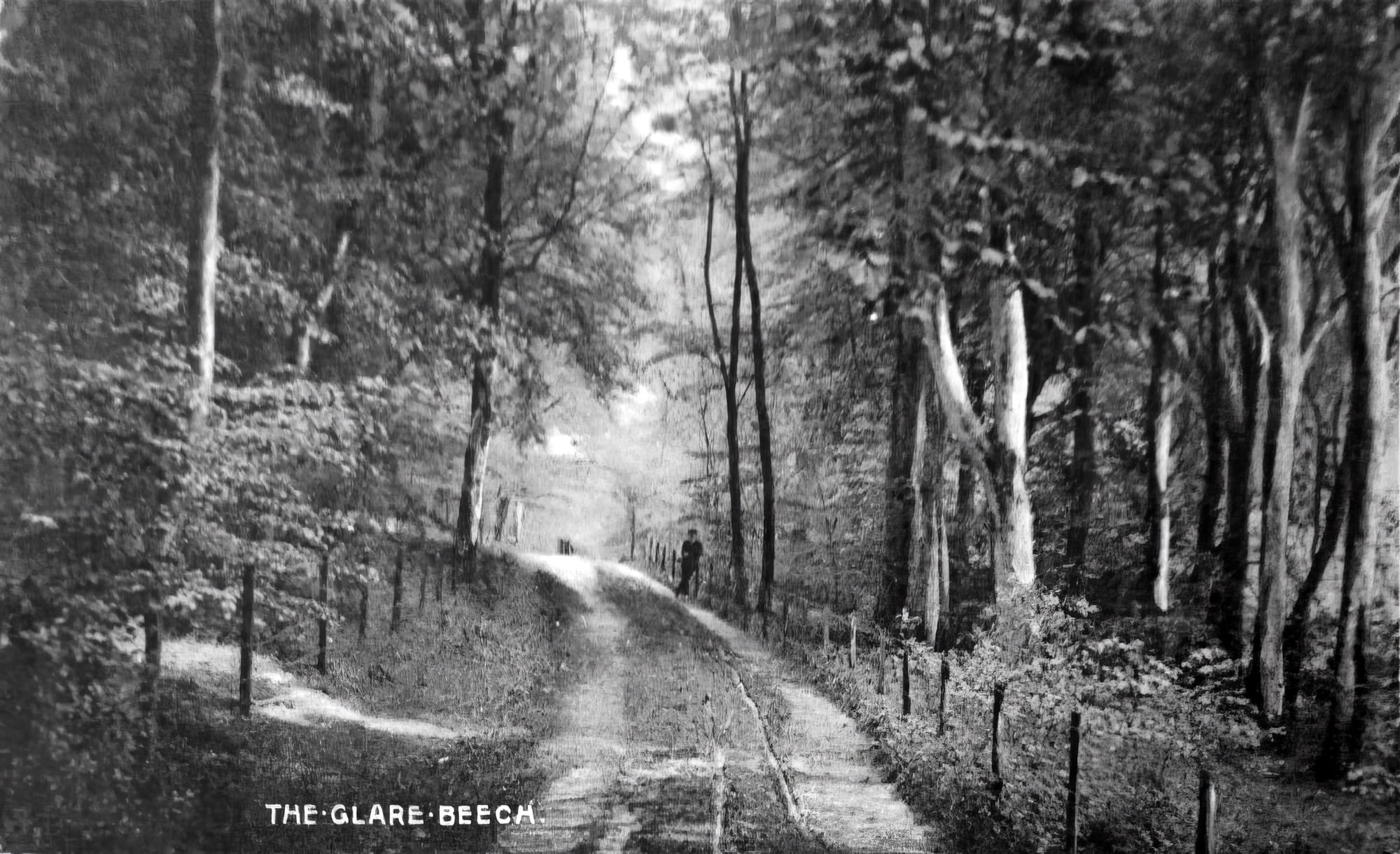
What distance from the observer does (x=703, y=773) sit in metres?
4.43

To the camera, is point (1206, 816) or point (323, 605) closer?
point (1206, 816)

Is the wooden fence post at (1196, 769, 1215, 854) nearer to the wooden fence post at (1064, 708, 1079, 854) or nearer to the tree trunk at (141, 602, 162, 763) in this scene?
the wooden fence post at (1064, 708, 1079, 854)

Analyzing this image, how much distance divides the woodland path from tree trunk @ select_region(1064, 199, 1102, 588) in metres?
2.07

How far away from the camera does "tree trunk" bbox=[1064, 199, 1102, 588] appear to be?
5.06 meters

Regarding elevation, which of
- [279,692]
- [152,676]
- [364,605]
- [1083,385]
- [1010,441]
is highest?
[1083,385]

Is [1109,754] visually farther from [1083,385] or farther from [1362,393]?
[1083,385]

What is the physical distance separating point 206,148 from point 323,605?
2911 millimetres

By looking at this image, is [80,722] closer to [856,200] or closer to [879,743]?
[879,743]

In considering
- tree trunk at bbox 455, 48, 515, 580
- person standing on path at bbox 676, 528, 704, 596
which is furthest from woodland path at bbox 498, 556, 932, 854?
person standing on path at bbox 676, 528, 704, 596

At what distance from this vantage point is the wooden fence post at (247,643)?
163 inches

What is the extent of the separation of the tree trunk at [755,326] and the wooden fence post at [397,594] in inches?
136

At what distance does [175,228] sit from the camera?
174 inches

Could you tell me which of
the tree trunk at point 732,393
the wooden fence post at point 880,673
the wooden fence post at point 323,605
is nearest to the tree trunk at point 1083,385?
the wooden fence post at point 880,673

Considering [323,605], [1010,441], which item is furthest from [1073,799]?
[323,605]
